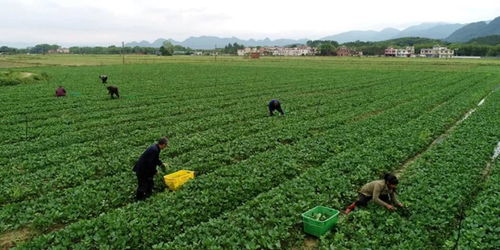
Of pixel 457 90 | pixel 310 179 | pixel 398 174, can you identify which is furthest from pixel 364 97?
pixel 310 179

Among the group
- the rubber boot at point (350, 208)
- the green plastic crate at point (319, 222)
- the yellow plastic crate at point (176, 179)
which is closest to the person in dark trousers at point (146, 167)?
the yellow plastic crate at point (176, 179)

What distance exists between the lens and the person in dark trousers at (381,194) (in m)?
8.60

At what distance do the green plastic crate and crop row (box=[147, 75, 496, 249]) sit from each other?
0.26m

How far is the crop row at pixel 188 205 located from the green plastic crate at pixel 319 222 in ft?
6.69

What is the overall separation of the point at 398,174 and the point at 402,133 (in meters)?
5.13

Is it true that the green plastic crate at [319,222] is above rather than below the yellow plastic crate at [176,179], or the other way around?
below

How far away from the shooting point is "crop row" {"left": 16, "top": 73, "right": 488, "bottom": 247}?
763 cm

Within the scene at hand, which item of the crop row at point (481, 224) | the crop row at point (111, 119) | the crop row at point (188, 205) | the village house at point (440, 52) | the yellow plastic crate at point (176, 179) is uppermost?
the village house at point (440, 52)

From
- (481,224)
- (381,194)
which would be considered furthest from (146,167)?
(481,224)

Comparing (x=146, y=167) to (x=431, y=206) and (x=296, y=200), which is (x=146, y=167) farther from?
(x=431, y=206)

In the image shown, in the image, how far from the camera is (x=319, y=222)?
7773 millimetres

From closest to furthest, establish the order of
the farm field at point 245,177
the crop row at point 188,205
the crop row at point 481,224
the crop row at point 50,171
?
the crop row at point 481,224 < the crop row at point 188,205 < the farm field at point 245,177 < the crop row at point 50,171

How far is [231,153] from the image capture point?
1357 cm

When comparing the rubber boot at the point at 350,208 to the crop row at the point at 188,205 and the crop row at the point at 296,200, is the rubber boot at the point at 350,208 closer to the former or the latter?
the crop row at the point at 296,200
